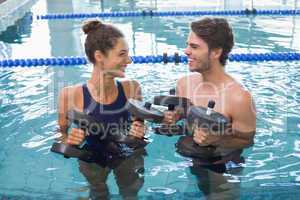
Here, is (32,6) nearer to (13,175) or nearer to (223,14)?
(223,14)

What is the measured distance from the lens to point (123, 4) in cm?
1354

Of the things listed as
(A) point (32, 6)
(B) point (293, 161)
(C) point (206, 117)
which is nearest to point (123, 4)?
(A) point (32, 6)

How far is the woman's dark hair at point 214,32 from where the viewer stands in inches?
103

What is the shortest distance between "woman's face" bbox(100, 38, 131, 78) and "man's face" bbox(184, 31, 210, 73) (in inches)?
14.8

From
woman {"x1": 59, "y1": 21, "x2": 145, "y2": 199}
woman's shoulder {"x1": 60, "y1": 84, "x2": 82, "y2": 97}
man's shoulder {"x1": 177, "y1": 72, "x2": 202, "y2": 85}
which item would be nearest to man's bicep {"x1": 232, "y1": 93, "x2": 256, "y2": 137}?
man's shoulder {"x1": 177, "y1": 72, "x2": 202, "y2": 85}

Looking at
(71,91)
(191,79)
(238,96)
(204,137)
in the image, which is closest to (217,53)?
(238,96)

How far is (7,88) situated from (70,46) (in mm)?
2643

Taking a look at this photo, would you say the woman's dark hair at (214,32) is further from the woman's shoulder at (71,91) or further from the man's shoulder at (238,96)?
the woman's shoulder at (71,91)

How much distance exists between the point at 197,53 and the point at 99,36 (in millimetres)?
584

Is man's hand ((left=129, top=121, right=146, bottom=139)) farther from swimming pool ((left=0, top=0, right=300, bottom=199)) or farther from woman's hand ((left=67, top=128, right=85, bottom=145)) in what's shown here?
swimming pool ((left=0, top=0, right=300, bottom=199))

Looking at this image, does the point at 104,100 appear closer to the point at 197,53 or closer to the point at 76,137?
the point at 76,137

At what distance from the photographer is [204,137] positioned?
2438mm

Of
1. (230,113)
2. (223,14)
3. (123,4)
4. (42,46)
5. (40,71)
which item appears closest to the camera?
(230,113)

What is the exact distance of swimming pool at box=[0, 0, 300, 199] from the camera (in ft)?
10.4
